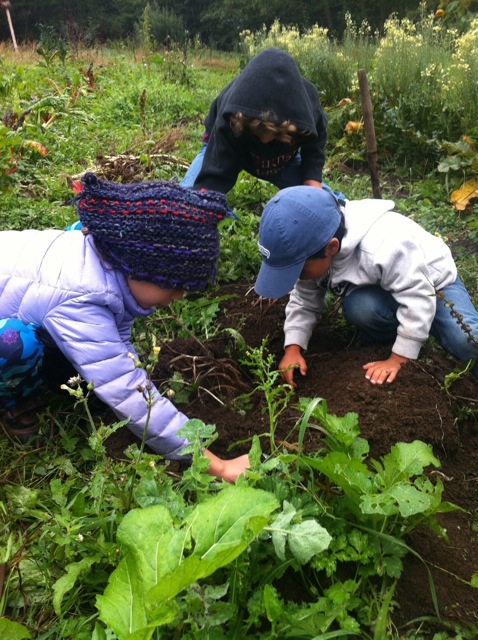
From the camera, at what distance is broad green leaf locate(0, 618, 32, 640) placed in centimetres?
125

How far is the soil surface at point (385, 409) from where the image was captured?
58.8 inches

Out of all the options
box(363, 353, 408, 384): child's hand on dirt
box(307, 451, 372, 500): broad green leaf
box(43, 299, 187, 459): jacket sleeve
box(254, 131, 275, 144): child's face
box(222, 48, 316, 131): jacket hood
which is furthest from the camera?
box(254, 131, 275, 144): child's face

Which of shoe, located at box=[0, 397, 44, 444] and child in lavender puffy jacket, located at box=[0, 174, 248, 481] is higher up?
child in lavender puffy jacket, located at box=[0, 174, 248, 481]

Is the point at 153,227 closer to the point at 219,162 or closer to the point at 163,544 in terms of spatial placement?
the point at 163,544

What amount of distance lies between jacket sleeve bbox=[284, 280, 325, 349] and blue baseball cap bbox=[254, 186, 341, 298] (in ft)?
1.21

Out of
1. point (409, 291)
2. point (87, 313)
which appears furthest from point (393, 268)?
point (87, 313)

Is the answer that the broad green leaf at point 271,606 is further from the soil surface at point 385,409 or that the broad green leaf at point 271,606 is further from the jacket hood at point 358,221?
the jacket hood at point 358,221

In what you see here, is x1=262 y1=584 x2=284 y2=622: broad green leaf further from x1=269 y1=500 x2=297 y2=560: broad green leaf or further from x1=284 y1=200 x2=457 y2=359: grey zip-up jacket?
x1=284 y1=200 x2=457 y2=359: grey zip-up jacket

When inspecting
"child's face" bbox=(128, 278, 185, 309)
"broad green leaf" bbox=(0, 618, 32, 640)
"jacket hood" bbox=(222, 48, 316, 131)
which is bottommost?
"broad green leaf" bbox=(0, 618, 32, 640)

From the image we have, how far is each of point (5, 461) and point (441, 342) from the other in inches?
74.0

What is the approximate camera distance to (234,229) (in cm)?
367

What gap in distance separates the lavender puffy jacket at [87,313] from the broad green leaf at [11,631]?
73cm

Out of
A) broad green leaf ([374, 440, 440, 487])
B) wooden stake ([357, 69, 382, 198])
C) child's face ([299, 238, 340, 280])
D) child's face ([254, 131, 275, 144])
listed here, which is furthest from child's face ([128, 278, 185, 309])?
wooden stake ([357, 69, 382, 198])

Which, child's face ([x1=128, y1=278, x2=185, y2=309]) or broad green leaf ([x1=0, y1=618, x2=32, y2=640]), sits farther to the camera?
child's face ([x1=128, y1=278, x2=185, y2=309])
